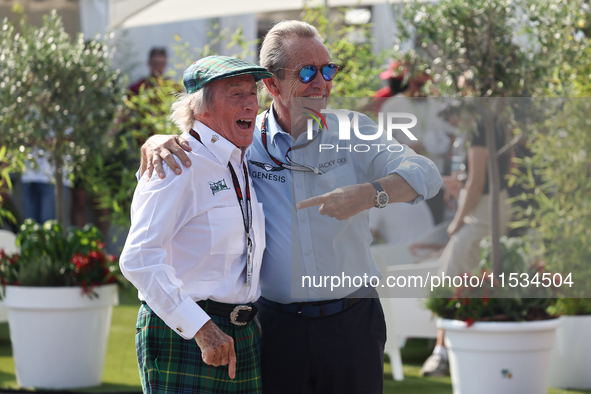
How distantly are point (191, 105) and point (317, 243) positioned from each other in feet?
1.90

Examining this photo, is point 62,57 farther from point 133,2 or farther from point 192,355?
point 192,355

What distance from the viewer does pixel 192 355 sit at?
1.93 meters

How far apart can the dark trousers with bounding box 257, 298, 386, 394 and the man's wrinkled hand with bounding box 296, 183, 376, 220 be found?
355 millimetres

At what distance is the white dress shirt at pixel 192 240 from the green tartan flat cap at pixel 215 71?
0.13 metres

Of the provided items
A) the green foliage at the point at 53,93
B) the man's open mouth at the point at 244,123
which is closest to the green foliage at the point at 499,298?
the man's open mouth at the point at 244,123

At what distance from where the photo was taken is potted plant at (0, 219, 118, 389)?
384cm

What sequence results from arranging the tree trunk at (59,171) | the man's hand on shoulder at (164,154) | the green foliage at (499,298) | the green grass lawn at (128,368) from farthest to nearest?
the tree trunk at (59,171) → the green grass lawn at (128,368) → the green foliage at (499,298) → the man's hand on shoulder at (164,154)

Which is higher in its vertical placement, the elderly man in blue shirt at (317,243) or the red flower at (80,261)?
the elderly man in blue shirt at (317,243)

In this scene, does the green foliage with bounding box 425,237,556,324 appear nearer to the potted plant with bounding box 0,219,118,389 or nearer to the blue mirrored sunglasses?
the blue mirrored sunglasses

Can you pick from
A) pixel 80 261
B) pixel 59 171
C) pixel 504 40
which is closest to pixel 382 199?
pixel 504 40

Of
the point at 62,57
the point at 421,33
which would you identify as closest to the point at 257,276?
the point at 421,33

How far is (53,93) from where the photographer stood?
13.3 ft

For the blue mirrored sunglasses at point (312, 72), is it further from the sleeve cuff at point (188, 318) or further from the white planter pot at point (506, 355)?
the white planter pot at point (506, 355)

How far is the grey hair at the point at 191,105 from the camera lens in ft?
6.65
